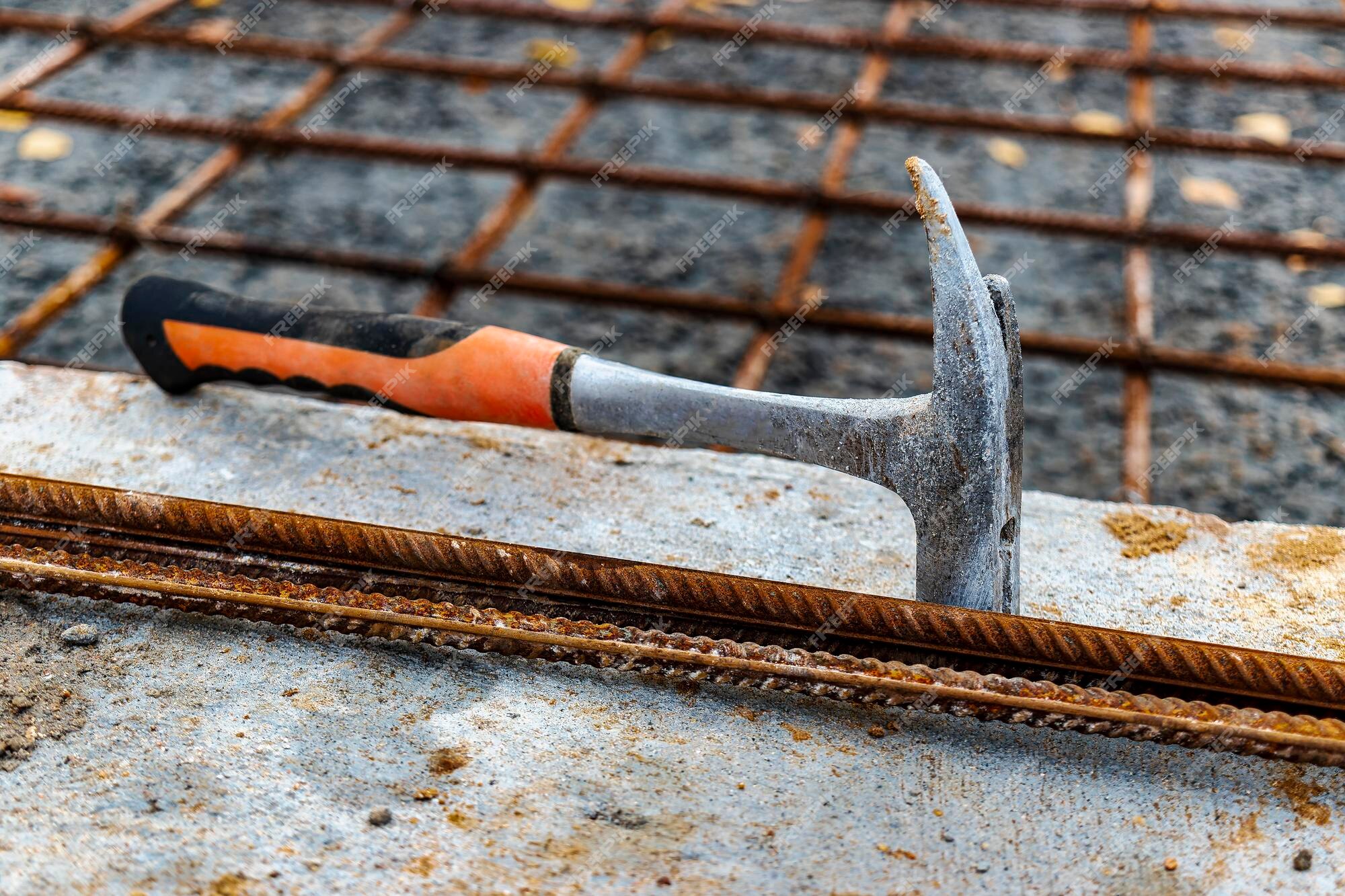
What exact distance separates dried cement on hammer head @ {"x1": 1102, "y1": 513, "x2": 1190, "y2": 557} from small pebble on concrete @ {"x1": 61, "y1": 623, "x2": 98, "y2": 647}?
44.1 inches

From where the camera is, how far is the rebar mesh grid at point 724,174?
2248 mm

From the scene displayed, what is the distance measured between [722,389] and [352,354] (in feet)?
1.60

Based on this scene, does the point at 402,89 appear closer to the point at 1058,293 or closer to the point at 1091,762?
the point at 1058,293

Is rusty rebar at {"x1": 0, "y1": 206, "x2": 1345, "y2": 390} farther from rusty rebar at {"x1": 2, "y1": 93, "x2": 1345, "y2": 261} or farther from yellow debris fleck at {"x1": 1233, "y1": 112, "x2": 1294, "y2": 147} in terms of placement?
yellow debris fleck at {"x1": 1233, "y1": 112, "x2": 1294, "y2": 147}

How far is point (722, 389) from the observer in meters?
1.17

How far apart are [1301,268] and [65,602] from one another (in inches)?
100

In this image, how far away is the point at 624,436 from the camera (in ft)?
7.44

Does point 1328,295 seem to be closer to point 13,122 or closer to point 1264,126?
point 1264,126

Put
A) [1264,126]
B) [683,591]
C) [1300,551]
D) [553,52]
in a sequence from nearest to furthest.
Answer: [683,591], [1300,551], [1264,126], [553,52]

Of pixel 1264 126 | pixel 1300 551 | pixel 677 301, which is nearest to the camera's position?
pixel 1300 551

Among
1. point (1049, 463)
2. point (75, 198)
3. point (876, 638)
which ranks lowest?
point (1049, 463)

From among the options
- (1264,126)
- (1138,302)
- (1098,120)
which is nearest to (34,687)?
(1138,302)

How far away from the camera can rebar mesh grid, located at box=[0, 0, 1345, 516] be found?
2248 mm

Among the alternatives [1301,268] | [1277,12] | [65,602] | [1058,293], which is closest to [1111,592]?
[65,602]
